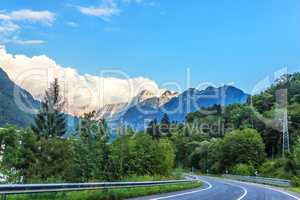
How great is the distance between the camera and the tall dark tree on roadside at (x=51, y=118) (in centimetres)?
9150

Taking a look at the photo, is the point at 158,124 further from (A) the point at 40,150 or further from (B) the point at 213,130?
(A) the point at 40,150

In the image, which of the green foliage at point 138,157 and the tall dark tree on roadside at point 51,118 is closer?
the green foliage at point 138,157

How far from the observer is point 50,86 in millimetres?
101125

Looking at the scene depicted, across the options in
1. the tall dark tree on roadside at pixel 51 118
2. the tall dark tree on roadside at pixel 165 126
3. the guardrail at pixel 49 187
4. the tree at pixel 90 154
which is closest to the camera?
the guardrail at pixel 49 187

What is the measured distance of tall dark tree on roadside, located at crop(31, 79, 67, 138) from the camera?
91500 mm

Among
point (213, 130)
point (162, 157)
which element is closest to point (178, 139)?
point (213, 130)

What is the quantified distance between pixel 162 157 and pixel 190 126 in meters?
125

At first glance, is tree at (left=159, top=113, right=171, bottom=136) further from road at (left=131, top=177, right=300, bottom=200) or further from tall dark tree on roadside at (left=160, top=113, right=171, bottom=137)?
road at (left=131, top=177, right=300, bottom=200)

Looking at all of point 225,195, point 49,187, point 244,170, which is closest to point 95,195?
point 49,187

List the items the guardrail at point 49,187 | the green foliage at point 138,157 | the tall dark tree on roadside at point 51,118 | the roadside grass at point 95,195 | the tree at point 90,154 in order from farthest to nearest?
the tall dark tree on roadside at point 51,118
the green foliage at point 138,157
the tree at point 90,154
the roadside grass at point 95,195
the guardrail at point 49,187

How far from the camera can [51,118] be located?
93688mm

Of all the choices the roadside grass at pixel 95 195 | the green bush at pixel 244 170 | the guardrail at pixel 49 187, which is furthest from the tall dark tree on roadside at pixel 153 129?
the guardrail at pixel 49 187

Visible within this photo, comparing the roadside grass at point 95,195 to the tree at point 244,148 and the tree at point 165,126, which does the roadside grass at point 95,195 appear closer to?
the tree at point 244,148

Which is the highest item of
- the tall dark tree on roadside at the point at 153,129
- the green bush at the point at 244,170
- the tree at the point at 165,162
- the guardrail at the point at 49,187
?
the tall dark tree on roadside at the point at 153,129
